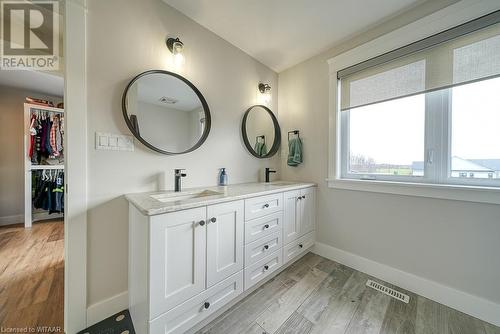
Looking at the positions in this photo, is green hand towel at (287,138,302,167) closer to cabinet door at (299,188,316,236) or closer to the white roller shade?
cabinet door at (299,188,316,236)

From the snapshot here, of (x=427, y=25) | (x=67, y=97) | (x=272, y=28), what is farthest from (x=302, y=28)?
(x=67, y=97)

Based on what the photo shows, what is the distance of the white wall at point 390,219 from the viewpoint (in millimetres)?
1257

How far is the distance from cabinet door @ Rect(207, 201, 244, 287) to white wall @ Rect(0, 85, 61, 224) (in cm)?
430

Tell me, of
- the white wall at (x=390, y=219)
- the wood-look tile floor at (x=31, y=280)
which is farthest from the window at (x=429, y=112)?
the wood-look tile floor at (x=31, y=280)

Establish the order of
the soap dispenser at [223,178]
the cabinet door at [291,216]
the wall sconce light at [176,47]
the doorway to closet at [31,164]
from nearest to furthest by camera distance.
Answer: the wall sconce light at [176,47], the cabinet door at [291,216], the soap dispenser at [223,178], the doorway to closet at [31,164]

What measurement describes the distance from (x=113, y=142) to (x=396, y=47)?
8.38 feet

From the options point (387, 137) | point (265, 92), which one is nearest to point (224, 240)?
point (387, 137)

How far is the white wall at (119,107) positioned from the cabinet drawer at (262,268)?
89 centimetres

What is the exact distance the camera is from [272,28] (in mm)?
1771

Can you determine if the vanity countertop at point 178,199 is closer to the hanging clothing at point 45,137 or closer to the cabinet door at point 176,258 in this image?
the cabinet door at point 176,258

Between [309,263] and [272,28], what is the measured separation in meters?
2.55

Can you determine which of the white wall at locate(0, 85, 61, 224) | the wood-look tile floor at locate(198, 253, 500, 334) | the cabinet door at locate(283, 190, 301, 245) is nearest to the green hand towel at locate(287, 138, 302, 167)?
the cabinet door at locate(283, 190, 301, 245)

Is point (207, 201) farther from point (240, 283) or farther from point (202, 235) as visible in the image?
point (240, 283)

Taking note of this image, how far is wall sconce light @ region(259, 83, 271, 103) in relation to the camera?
2316 mm
